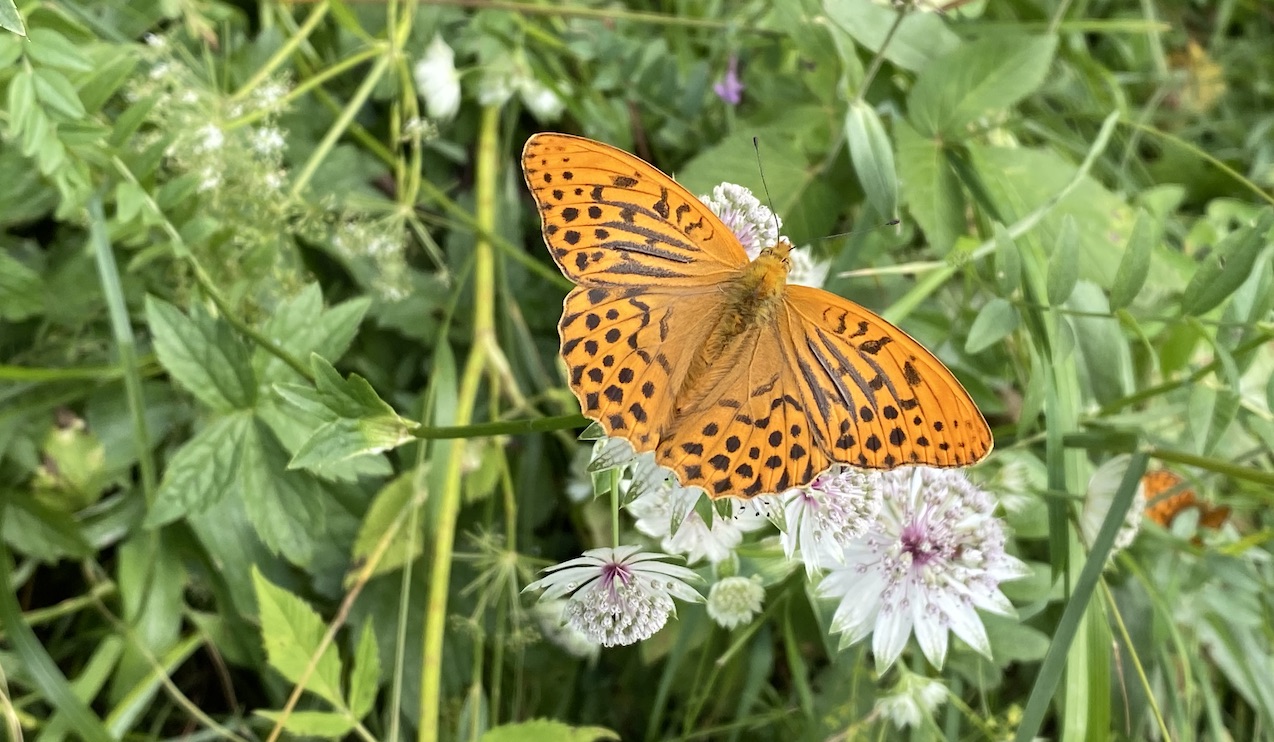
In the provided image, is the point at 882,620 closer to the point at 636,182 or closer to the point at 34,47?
the point at 636,182

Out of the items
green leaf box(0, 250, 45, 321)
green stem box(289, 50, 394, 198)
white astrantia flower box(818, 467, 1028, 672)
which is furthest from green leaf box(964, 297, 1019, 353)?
green leaf box(0, 250, 45, 321)

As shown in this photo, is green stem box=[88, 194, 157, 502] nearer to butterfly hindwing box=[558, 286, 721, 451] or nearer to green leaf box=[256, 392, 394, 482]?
green leaf box=[256, 392, 394, 482]

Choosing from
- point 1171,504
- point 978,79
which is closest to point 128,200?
point 978,79

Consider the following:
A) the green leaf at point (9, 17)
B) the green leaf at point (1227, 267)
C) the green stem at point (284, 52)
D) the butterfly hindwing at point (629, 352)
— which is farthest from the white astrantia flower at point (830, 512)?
the green stem at point (284, 52)

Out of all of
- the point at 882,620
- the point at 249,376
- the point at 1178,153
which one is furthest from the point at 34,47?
the point at 1178,153

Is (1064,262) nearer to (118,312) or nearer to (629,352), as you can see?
(629,352)

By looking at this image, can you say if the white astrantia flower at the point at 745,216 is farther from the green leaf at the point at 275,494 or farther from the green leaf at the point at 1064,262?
the green leaf at the point at 275,494
